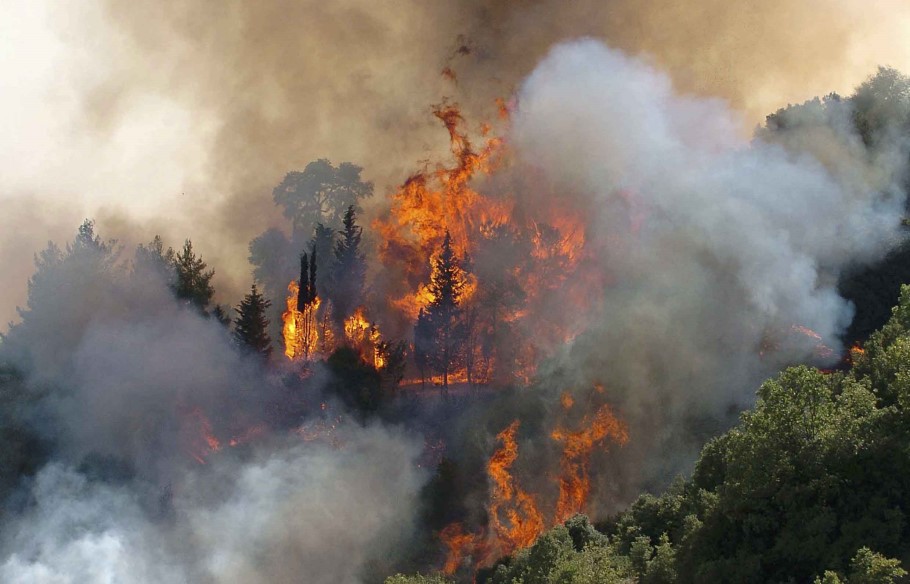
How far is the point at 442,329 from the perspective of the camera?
79.3 meters

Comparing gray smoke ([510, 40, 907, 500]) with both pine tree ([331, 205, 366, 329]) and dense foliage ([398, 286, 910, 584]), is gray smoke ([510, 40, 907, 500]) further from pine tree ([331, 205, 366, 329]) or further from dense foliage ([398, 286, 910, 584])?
dense foliage ([398, 286, 910, 584])

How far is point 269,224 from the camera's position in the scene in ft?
323

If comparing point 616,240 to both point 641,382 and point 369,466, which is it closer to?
point 641,382

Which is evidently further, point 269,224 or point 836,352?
point 269,224

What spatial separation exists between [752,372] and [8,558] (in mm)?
57883

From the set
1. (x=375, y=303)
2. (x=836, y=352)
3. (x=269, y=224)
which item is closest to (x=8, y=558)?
(x=375, y=303)

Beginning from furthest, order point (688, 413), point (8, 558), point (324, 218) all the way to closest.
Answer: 1. point (324, 218)
2. point (688, 413)
3. point (8, 558)

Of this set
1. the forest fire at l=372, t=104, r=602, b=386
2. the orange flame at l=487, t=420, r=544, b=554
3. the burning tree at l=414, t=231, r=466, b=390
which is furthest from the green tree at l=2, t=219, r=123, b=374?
the orange flame at l=487, t=420, r=544, b=554

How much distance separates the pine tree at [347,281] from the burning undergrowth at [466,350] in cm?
22

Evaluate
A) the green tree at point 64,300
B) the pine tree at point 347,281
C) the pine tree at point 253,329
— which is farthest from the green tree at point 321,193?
the green tree at point 64,300

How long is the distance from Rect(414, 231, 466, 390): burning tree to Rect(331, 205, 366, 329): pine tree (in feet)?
26.4

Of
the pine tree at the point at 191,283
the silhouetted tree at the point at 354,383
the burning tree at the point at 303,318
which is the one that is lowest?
the silhouetted tree at the point at 354,383

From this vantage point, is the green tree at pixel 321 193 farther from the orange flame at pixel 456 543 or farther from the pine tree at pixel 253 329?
the orange flame at pixel 456 543

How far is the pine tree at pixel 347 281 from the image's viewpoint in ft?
280
